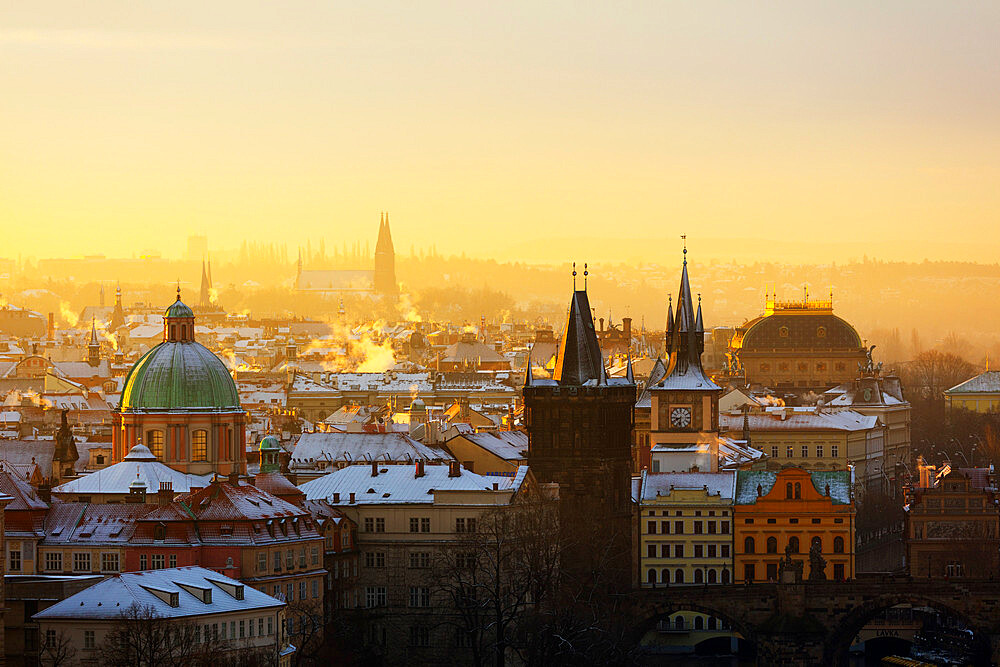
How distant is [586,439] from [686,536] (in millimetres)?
9956

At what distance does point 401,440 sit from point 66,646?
47.7 metres

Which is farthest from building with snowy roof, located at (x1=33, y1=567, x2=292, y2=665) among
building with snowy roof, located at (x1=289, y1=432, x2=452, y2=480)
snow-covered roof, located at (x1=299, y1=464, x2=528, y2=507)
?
building with snowy roof, located at (x1=289, y1=432, x2=452, y2=480)

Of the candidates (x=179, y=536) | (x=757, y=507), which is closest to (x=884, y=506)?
(x=757, y=507)

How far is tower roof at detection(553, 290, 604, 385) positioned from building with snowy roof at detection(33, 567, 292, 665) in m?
30.5

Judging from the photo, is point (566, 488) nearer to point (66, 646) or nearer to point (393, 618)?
point (393, 618)

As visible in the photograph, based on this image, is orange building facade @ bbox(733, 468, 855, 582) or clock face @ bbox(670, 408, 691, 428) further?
clock face @ bbox(670, 408, 691, 428)

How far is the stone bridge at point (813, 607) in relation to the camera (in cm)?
10562

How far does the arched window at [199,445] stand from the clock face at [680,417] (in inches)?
1175

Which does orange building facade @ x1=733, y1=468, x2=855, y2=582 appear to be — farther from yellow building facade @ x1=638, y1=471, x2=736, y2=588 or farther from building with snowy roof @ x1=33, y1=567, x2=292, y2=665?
building with snowy roof @ x1=33, y1=567, x2=292, y2=665

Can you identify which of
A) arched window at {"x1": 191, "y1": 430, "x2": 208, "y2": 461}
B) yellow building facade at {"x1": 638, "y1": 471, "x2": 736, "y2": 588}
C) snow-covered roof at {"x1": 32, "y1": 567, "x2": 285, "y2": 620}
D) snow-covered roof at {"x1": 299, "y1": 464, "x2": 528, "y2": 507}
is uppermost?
arched window at {"x1": 191, "y1": 430, "x2": 208, "y2": 461}

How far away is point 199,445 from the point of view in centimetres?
10850

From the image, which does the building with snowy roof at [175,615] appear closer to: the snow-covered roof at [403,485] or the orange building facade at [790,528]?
the snow-covered roof at [403,485]

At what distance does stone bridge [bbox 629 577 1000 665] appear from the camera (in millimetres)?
105625

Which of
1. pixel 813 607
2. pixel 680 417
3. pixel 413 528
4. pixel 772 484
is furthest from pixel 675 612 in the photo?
pixel 680 417
